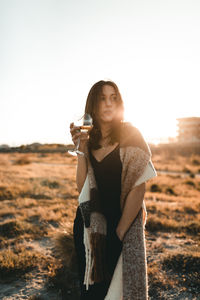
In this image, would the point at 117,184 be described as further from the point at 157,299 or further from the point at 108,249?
the point at 157,299

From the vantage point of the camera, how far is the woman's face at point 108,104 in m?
1.86

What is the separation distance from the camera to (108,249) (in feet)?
5.53

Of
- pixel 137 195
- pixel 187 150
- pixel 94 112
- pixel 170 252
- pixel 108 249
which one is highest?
pixel 94 112

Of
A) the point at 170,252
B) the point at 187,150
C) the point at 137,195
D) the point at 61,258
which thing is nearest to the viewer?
the point at 137,195

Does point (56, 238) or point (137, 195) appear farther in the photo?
point (56, 238)

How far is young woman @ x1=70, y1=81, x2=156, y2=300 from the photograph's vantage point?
5.23ft

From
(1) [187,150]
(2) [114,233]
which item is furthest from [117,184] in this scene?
(1) [187,150]

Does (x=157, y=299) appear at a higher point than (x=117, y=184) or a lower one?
lower

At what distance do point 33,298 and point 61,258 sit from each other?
874 mm

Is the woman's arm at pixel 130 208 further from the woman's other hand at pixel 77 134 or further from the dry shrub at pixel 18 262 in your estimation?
the dry shrub at pixel 18 262

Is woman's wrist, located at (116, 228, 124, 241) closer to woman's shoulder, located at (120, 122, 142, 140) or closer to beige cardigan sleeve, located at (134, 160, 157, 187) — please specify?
beige cardigan sleeve, located at (134, 160, 157, 187)

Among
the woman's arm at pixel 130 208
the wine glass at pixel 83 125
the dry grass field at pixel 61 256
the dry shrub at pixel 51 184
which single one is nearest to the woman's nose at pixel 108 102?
the wine glass at pixel 83 125

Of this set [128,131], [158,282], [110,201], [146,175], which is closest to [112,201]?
[110,201]

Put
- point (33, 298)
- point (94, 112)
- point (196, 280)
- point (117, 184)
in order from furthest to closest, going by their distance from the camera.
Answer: point (196, 280) < point (33, 298) < point (94, 112) < point (117, 184)
